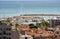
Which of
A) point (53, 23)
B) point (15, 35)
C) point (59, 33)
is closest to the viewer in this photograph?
point (15, 35)

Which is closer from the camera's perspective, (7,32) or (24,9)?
(7,32)

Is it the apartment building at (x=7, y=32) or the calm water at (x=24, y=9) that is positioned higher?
the apartment building at (x=7, y=32)

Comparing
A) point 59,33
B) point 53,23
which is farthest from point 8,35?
point 53,23

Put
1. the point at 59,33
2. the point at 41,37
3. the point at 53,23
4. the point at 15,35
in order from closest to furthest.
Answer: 1. the point at 15,35
2. the point at 41,37
3. the point at 59,33
4. the point at 53,23

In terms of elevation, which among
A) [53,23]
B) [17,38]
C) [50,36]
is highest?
[17,38]

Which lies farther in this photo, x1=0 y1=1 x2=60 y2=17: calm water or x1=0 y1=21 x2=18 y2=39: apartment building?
x1=0 y1=1 x2=60 y2=17: calm water

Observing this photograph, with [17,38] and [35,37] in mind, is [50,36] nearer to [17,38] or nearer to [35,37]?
[35,37]

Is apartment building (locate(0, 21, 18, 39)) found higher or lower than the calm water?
higher

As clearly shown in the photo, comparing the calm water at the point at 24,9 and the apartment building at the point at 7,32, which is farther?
the calm water at the point at 24,9

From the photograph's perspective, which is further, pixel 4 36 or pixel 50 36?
pixel 50 36

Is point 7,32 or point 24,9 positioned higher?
point 7,32

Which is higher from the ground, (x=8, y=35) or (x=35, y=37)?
(x=8, y=35)
